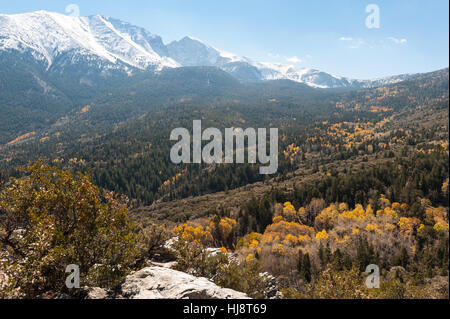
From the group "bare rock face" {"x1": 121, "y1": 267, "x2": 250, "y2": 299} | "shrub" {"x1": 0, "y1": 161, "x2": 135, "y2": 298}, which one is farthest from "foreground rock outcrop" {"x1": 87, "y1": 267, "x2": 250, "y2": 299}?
"shrub" {"x1": 0, "y1": 161, "x2": 135, "y2": 298}

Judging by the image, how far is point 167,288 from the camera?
15.1 m

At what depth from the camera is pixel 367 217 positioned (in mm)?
85562

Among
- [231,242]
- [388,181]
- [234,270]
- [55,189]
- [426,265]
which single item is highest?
[55,189]

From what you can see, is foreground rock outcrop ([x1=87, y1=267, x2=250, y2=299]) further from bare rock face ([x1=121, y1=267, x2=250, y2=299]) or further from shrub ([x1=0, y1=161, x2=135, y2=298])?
shrub ([x1=0, y1=161, x2=135, y2=298])

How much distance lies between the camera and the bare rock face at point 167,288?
1443 centimetres

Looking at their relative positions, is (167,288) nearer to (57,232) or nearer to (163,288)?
(163,288)

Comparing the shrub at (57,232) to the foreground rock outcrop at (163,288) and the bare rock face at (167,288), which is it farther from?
the bare rock face at (167,288)

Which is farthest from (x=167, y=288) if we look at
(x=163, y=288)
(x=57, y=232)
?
(x=57, y=232)

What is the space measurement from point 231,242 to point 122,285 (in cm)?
7986

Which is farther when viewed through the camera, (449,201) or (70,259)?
→ (449,201)
